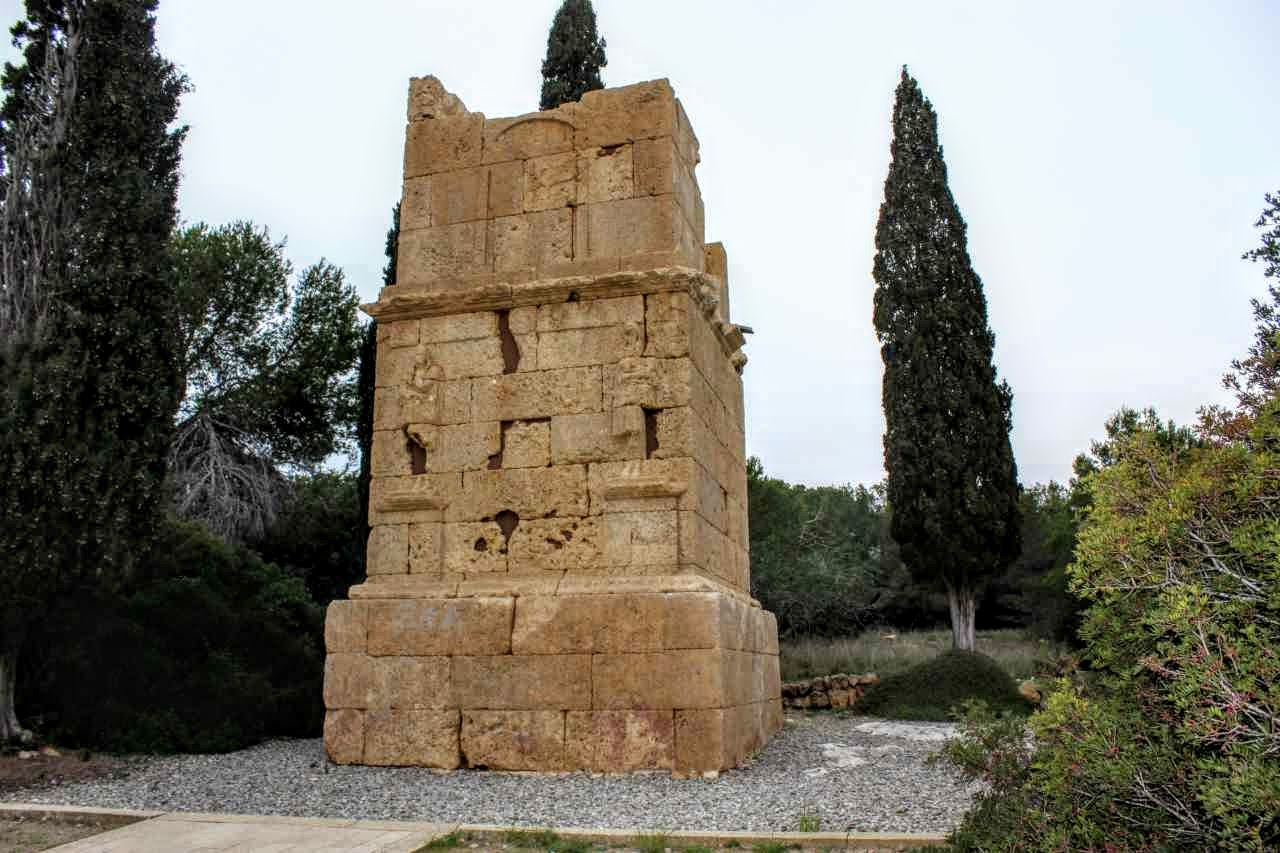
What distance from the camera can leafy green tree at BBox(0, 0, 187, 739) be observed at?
7551 mm

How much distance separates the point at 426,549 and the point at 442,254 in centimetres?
246

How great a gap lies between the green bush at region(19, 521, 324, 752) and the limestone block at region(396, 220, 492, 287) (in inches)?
135

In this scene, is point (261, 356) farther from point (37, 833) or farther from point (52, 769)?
point (37, 833)

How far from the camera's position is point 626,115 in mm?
7797

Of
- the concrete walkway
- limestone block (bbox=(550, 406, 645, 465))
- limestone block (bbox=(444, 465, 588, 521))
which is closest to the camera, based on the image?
the concrete walkway

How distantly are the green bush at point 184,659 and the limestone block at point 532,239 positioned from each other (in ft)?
13.5

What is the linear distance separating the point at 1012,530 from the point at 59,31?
12996mm

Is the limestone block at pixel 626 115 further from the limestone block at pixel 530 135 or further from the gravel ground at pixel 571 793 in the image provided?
the gravel ground at pixel 571 793

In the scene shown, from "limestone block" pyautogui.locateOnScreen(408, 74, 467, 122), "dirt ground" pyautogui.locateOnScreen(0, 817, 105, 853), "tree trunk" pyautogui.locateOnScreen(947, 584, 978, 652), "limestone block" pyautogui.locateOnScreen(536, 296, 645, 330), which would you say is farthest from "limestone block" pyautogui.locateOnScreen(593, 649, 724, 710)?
"tree trunk" pyautogui.locateOnScreen(947, 584, 978, 652)

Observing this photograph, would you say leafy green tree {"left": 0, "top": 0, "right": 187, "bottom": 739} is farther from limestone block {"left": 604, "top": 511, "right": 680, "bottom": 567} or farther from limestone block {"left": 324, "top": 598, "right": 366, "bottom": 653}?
limestone block {"left": 604, "top": 511, "right": 680, "bottom": 567}

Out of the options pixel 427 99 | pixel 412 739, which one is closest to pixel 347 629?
pixel 412 739

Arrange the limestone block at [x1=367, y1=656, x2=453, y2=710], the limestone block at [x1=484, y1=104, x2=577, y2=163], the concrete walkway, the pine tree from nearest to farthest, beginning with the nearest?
the concrete walkway, the limestone block at [x1=367, y1=656, x2=453, y2=710], the limestone block at [x1=484, y1=104, x2=577, y2=163], the pine tree

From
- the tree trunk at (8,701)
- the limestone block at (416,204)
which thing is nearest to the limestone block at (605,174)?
the limestone block at (416,204)

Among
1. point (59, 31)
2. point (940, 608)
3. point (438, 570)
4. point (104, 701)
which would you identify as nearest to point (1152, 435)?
point (438, 570)
